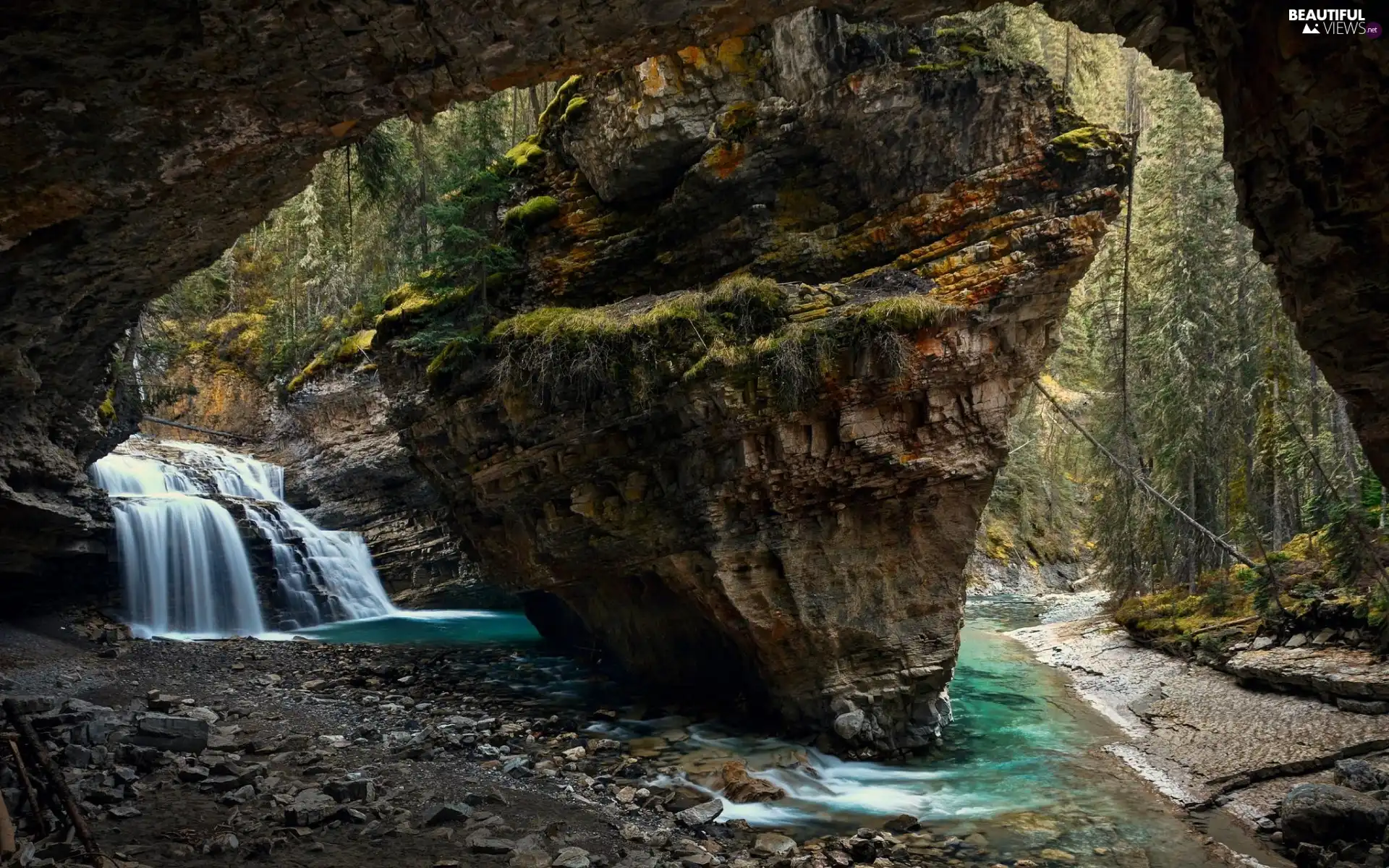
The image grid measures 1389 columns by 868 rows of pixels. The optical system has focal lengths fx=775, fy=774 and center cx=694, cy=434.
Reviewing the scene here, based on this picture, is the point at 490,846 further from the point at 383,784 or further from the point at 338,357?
the point at 338,357

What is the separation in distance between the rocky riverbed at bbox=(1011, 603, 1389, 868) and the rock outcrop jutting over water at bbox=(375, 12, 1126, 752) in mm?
3505

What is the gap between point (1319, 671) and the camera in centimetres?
1212

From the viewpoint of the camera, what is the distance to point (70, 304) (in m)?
9.30

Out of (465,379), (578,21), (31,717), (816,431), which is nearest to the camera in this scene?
(578,21)

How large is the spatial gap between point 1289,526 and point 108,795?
80.4 feet

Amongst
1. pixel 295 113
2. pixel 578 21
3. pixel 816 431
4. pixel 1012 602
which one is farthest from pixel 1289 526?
pixel 295 113

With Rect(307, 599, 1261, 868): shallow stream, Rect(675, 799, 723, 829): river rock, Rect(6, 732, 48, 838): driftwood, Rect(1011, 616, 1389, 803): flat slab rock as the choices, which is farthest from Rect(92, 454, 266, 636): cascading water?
Rect(1011, 616, 1389, 803): flat slab rock

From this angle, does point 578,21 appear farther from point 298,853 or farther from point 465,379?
point 465,379

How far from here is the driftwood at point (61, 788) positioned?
510 cm

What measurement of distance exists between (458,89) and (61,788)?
568cm

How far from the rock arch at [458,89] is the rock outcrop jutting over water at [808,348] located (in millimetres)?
5349

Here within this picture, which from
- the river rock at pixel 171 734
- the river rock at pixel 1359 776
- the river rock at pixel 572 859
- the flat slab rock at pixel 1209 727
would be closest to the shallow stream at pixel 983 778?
the flat slab rock at pixel 1209 727

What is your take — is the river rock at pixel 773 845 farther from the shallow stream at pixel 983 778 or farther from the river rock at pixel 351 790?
the river rock at pixel 351 790

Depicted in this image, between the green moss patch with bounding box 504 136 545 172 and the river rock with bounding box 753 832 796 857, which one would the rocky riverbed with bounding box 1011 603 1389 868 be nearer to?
the river rock with bounding box 753 832 796 857
